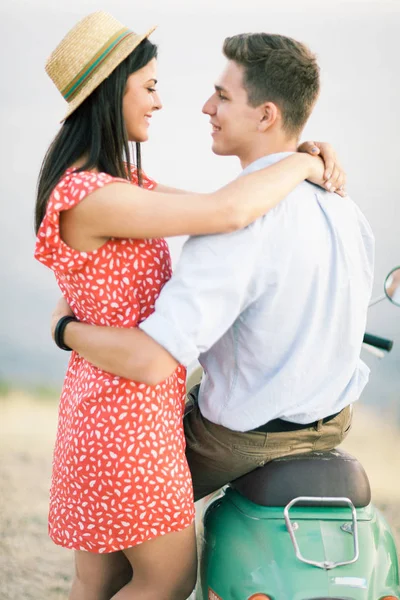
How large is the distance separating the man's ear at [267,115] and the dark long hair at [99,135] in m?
0.30

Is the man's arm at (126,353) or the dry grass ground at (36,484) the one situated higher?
the man's arm at (126,353)

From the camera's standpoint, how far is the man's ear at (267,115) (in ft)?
5.90

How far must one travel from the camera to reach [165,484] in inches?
68.2

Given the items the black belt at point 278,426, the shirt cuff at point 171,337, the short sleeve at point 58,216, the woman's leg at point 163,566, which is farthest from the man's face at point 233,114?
the woman's leg at point 163,566

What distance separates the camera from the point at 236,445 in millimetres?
1812

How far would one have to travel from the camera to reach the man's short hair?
1.79 m

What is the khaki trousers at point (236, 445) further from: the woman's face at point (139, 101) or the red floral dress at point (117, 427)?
the woman's face at point (139, 101)

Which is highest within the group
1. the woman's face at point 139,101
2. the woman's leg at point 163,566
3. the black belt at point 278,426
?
the woman's face at point 139,101

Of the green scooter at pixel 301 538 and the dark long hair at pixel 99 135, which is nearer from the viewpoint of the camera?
the green scooter at pixel 301 538

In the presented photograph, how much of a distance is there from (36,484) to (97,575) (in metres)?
2.92

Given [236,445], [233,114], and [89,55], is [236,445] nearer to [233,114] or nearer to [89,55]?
[233,114]

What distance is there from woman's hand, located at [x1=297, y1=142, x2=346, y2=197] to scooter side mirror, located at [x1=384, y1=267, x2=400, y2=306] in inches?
13.4

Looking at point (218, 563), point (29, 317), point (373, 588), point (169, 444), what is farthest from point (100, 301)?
point (29, 317)

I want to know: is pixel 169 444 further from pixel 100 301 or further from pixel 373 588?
pixel 373 588
